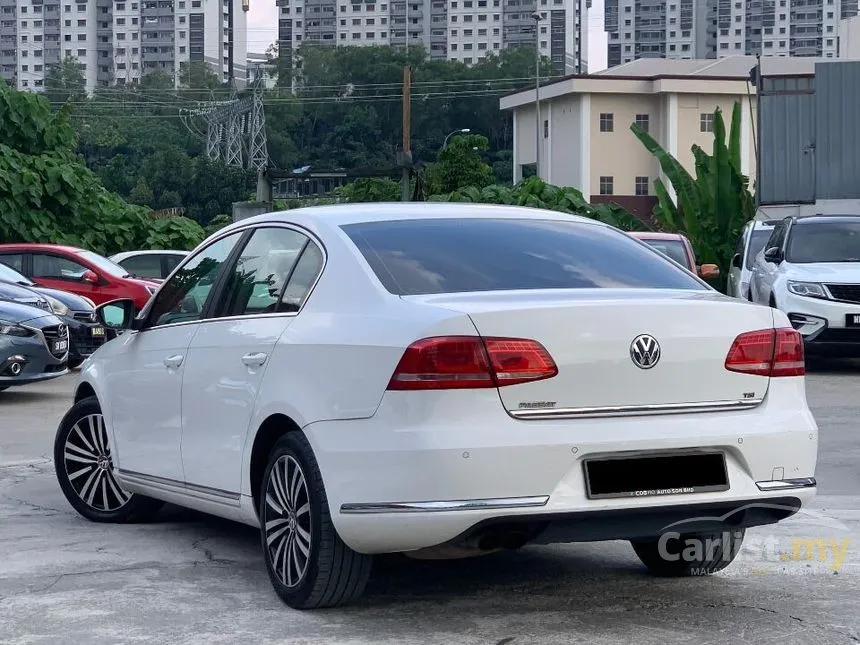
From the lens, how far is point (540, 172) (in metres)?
81.9

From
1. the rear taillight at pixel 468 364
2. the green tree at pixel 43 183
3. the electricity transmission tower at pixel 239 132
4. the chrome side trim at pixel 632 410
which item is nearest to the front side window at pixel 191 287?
the rear taillight at pixel 468 364

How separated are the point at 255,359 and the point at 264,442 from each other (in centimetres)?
32

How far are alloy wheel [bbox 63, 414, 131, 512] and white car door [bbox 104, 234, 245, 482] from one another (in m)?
0.36

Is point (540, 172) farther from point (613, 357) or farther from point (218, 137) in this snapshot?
point (613, 357)

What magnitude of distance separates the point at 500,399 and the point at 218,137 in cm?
9085

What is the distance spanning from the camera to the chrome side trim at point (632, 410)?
499 centimetres

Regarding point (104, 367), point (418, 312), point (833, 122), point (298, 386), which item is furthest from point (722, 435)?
point (833, 122)

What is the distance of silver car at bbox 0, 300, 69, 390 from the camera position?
1354cm

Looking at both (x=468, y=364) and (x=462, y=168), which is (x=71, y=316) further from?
(x=462, y=168)

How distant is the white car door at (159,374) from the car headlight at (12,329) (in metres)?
6.63

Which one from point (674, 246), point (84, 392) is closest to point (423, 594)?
point (84, 392)

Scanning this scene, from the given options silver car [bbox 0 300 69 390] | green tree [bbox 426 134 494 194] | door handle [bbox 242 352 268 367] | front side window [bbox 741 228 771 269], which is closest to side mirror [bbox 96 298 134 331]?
door handle [bbox 242 352 268 367]

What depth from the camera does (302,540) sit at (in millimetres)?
5477

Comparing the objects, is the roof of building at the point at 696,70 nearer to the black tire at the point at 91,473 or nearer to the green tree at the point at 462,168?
the green tree at the point at 462,168
